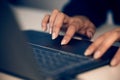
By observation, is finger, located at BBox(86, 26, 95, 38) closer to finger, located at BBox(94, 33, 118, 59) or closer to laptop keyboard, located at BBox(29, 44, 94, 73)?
finger, located at BBox(94, 33, 118, 59)

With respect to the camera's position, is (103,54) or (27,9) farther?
(27,9)

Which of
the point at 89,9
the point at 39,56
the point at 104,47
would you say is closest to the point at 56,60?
the point at 39,56

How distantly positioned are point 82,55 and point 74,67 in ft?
0.29

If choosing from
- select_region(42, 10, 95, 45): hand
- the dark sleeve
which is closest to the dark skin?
select_region(42, 10, 95, 45): hand

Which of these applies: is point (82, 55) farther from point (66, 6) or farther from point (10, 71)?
point (66, 6)

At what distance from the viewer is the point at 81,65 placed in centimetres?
46

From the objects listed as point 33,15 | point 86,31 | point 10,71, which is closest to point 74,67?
point 10,71

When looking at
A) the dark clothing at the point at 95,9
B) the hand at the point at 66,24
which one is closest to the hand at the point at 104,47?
the hand at the point at 66,24

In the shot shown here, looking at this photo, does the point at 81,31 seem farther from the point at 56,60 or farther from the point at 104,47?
the point at 56,60

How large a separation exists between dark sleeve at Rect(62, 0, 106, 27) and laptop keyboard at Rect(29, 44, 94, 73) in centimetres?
81

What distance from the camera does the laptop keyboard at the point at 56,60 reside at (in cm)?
44

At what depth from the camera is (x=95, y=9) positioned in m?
1.34

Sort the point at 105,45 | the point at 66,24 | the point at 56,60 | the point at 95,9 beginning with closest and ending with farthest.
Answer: the point at 56,60, the point at 105,45, the point at 66,24, the point at 95,9

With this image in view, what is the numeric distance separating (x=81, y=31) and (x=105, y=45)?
1.36ft
